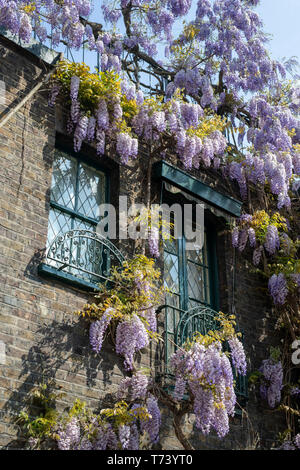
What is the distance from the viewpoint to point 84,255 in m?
7.87

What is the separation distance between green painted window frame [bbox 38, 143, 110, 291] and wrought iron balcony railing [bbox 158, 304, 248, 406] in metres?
1.16

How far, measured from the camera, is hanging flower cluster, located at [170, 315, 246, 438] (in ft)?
23.9

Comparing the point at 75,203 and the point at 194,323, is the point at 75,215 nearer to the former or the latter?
the point at 75,203

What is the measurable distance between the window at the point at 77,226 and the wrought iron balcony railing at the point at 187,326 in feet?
3.15

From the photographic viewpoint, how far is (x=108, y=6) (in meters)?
11.5

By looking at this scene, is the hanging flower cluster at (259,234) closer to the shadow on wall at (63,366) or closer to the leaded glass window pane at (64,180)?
the leaded glass window pane at (64,180)

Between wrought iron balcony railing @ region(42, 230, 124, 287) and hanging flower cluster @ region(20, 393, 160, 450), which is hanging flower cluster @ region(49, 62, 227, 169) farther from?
hanging flower cluster @ region(20, 393, 160, 450)

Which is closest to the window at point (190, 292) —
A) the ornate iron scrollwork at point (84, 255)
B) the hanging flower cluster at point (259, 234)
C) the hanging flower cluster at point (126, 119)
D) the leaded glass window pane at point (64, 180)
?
the hanging flower cluster at point (259, 234)

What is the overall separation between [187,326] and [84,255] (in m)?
1.61

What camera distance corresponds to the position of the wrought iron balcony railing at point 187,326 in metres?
8.25

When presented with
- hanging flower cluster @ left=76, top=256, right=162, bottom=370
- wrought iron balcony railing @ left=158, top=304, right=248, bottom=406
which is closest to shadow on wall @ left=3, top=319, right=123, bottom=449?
hanging flower cluster @ left=76, top=256, right=162, bottom=370
